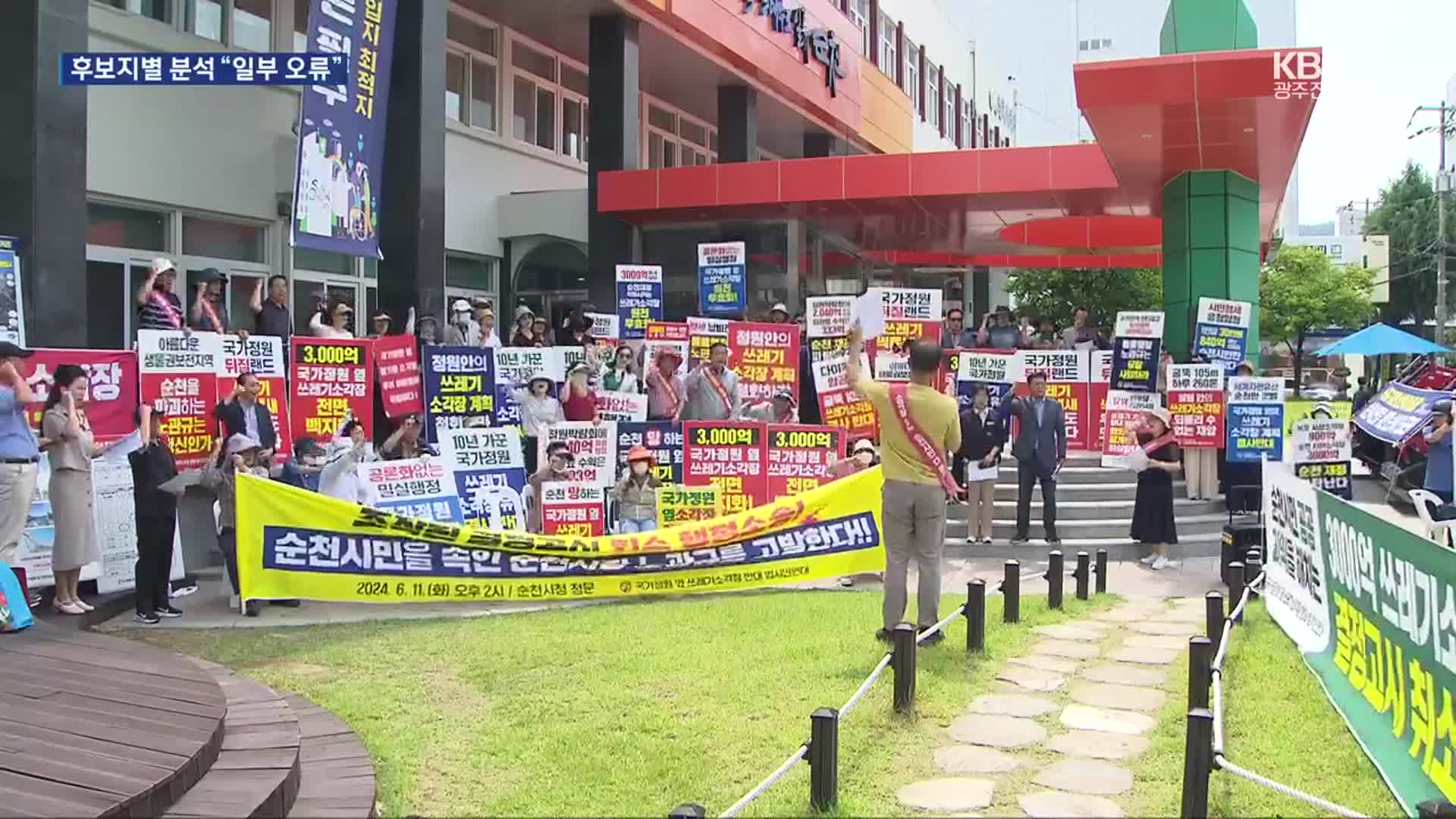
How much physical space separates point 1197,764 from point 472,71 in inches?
748

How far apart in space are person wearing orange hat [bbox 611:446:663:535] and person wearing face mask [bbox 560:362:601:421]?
1.87 meters

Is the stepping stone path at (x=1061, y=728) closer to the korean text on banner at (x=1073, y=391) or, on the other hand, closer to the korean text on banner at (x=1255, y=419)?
the korean text on banner at (x=1255, y=419)

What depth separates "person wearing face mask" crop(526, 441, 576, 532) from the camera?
440 inches

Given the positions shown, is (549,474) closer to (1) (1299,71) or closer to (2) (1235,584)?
(2) (1235,584)

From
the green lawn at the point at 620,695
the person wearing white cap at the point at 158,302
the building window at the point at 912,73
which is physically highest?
the building window at the point at 912,73

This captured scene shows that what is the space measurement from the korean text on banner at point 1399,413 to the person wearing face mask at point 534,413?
1041 cm

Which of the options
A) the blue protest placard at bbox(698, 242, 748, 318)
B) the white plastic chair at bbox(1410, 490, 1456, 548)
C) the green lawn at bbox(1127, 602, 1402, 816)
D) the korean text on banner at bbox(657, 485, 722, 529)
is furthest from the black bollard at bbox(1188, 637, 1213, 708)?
the blue protest placard at bbox(698, 242, 748, 318)

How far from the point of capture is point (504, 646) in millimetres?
8156

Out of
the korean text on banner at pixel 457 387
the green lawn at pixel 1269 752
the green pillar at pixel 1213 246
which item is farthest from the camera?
the green pillar at pixel 1213 246

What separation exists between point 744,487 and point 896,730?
567 centimetres

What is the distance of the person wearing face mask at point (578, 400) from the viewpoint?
12922 millimetres

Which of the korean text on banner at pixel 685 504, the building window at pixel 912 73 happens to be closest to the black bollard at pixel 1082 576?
the korean text on banner at pixel 685 504

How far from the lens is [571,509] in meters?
11.0

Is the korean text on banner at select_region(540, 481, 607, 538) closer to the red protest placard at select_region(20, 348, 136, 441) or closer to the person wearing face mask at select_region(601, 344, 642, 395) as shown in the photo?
the person wearing face mask at select_region(601, 344, 642, 395)
